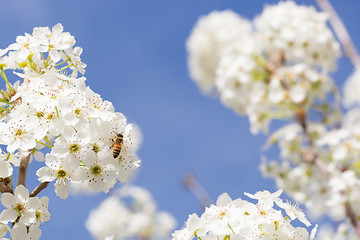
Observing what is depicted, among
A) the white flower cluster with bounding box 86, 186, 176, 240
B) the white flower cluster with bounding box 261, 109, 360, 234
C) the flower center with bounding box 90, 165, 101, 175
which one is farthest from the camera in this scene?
the white flower cluster with bounding box 86, 186, 176, 240

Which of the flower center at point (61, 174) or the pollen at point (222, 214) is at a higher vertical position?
the pollen at point (222, 214)

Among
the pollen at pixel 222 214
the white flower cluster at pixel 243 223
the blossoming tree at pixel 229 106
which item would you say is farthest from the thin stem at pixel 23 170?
the pollen at pixel 222 214

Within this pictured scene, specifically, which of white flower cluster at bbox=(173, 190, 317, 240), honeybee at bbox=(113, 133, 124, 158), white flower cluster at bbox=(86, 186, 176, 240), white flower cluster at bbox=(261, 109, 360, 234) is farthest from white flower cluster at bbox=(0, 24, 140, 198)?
white flower cluster at bbox=(86, 186, 176, 240)

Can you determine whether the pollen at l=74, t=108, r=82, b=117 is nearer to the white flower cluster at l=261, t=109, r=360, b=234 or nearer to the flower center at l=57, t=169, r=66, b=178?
the flower center at l=57, t=169, r=66, b=178

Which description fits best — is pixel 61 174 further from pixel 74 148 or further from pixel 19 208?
pixel 19 208

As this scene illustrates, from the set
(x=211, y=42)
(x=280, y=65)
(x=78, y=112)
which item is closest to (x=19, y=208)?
(x=78, y=112)

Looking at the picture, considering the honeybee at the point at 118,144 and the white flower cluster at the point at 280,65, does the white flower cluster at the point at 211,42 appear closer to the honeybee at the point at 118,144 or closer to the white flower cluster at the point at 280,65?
the white flower cluster at the point at 280,65
